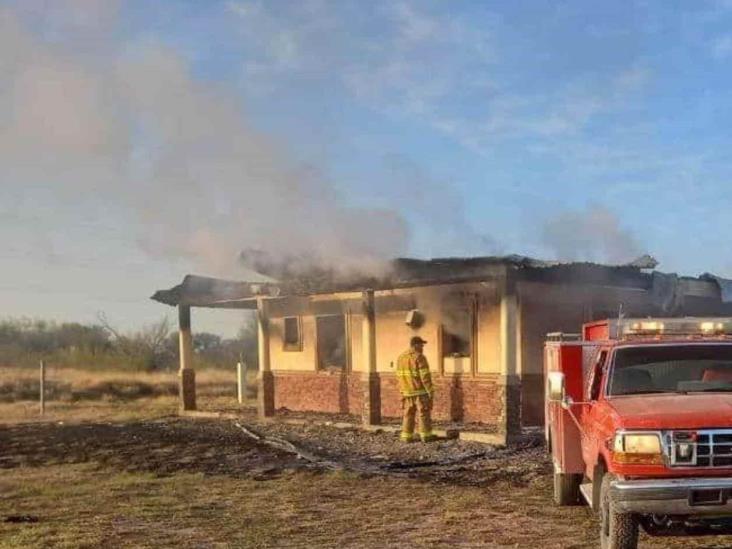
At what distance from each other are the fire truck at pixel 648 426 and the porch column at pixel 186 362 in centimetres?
1520

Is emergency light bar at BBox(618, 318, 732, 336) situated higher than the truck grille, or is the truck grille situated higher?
emergency light bar at BBox(618, 318, 732, 336)

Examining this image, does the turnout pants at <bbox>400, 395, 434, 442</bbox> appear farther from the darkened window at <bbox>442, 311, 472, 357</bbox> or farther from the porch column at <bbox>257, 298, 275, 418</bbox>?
the porch column at <bbox>257, 298, 275, 418</bbox>

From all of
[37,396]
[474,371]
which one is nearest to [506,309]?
[474,371]

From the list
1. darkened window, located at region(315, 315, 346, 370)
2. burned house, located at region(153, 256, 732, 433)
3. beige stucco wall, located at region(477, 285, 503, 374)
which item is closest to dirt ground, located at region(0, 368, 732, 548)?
burned house, located at region(153, 256, 732, 433)

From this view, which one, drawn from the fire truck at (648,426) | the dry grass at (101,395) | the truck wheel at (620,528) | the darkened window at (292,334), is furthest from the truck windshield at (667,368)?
the dry grass at (101,395)

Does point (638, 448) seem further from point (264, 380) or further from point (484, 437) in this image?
point (264, 380)

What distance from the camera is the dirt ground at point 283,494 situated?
8500 mm

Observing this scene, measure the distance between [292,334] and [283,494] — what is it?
515 inches

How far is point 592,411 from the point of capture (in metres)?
7.87

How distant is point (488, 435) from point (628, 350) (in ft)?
25.6

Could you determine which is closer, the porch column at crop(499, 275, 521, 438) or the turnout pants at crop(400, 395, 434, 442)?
the porch column at crop(499, 275, 521, 438)

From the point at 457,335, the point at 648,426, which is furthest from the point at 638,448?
the point at 457,335

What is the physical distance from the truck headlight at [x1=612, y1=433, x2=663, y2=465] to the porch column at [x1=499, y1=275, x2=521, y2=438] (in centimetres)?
849

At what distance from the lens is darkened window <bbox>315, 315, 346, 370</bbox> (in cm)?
2266
